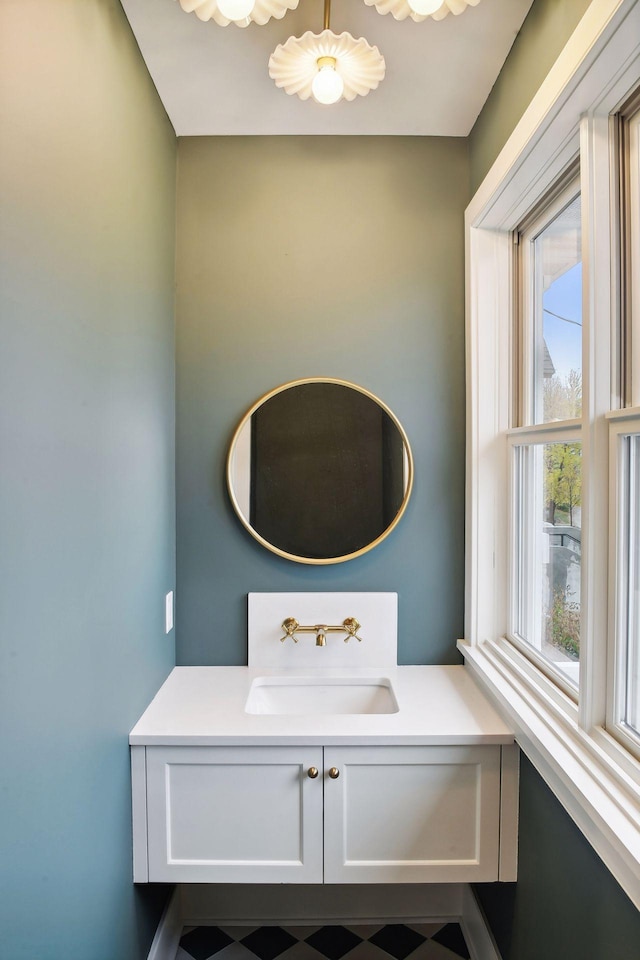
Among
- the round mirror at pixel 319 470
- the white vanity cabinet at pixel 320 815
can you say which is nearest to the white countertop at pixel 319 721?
the white vanity cabinet at pixel 320 815

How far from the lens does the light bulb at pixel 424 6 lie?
3.93ft

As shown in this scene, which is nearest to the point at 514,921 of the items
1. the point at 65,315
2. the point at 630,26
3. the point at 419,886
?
the point at 419,886

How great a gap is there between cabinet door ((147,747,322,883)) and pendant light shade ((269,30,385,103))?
1.61 m

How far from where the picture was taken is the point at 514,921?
1.47 m

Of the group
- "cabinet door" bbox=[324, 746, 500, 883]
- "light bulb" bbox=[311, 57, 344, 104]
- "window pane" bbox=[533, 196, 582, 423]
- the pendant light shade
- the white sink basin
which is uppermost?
the pendant light shade

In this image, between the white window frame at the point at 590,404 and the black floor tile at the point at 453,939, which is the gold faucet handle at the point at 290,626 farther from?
the black floor tile at the point at 453,939

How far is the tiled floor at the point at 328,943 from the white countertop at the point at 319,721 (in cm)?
80

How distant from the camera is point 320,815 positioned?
143 centimetres

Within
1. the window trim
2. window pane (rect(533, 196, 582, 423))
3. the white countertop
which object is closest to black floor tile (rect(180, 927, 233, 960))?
the white countertop

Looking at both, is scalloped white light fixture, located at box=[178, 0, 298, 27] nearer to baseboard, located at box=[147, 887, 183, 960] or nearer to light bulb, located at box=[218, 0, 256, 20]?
light bulb, located at box=[218, 0, 256, 20]

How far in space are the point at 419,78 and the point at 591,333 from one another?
3.29ft

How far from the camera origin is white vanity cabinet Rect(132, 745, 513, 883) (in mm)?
1435

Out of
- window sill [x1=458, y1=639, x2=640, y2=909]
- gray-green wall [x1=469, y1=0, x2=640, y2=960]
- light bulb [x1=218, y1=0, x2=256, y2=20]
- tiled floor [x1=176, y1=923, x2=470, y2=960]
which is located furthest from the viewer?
tiled floor [x1=176, y1=923, x2=470, y2=960]

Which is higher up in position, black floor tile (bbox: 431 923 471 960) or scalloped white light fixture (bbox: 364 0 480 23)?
scalloped white light fixture (bbox: 364 0 480 23)
